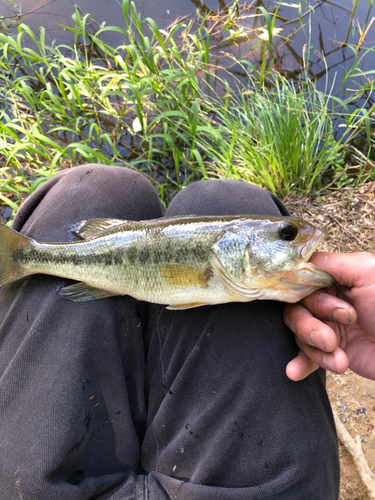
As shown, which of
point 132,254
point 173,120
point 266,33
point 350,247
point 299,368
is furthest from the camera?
point 266,33

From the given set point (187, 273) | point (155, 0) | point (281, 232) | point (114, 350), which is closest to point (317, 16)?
point (155, 0)

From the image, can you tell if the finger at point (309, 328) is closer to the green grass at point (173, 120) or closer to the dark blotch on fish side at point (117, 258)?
the dark blotch on fish side at point (117, 258)

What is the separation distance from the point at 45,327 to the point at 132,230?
2.58ft

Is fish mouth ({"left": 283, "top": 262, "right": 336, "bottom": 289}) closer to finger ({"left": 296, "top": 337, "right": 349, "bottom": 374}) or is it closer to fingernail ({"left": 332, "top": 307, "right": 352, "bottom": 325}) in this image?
fingernail ({"left": 332, "top": 307, "right": 352, "bottom": 325})

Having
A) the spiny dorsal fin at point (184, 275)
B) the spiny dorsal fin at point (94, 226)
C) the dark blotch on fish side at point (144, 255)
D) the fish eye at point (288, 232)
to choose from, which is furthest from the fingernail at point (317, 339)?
the spiny dorsal fin at point (94, 226)

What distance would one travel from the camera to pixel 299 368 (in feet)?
5.03

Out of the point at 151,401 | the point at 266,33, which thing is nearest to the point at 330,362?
the point at 151,401

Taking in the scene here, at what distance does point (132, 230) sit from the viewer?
5.99 ft

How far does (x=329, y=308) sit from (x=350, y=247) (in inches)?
69.2

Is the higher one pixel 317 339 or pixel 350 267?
pixel 350 267

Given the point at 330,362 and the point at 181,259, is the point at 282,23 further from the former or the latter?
the point at 330,362

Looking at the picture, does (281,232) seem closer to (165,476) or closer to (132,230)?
(132,230)

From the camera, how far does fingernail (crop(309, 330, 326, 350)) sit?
4.54 feet

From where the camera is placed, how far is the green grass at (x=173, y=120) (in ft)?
9.76
